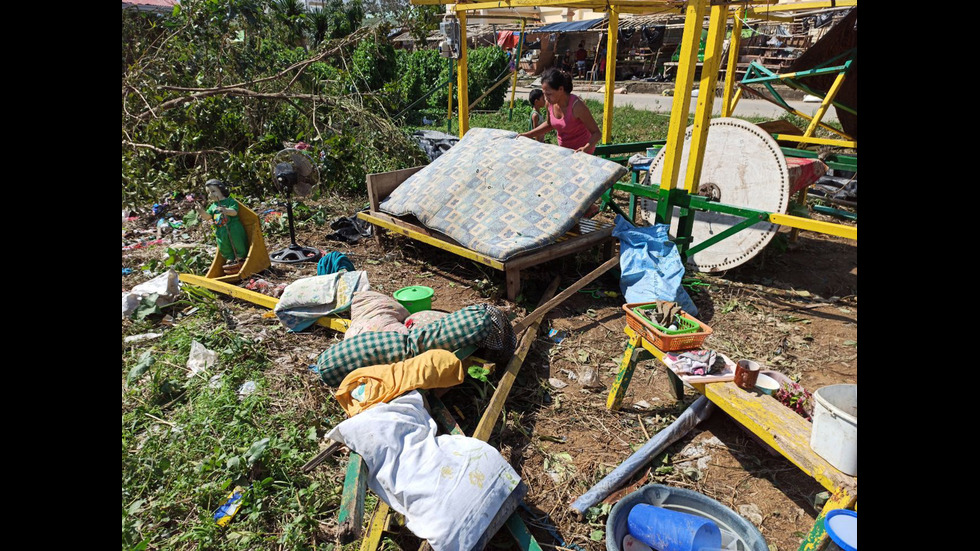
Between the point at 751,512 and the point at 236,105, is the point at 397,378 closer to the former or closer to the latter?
the point at 751,512

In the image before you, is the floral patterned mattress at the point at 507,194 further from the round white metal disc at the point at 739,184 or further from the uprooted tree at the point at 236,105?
the uprooted tree at the point at 236,105

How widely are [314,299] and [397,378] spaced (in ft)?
5.14

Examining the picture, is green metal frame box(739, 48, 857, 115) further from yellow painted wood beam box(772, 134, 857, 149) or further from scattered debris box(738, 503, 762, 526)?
scattered debris box(738, 503, 762, 526)

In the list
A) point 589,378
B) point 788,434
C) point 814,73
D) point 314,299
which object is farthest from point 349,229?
point 814,73

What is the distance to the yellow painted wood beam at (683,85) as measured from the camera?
4.49m

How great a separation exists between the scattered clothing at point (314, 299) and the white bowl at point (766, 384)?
2720 mm

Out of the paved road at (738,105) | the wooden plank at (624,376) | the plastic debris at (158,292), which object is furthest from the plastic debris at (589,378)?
the paved road at (738,105)

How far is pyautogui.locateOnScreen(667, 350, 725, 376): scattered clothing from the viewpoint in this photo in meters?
2.79

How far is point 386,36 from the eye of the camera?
325 inches

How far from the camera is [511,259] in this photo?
4609 mm
